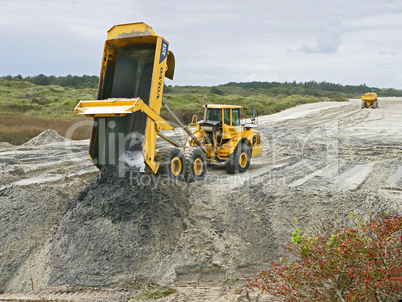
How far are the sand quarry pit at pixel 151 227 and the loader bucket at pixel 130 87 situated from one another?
62 cm

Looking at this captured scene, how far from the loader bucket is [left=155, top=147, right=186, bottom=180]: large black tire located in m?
0.37

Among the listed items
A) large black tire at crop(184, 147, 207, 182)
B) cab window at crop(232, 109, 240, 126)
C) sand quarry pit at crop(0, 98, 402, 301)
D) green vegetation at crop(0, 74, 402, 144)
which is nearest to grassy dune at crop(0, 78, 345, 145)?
green vegetation at crop(0, 74, 402, 144)

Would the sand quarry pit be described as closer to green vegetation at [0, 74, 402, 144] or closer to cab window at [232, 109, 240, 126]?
cab window at [232, 109, 240, 126]

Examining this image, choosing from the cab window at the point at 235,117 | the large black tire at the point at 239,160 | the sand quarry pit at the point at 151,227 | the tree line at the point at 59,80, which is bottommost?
the sand quarry pit at the point at 151,227

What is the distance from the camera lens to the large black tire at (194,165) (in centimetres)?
835

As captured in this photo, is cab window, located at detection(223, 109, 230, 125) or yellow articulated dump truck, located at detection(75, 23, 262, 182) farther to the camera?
cab window, located at detection(223, 109, 230, 125)

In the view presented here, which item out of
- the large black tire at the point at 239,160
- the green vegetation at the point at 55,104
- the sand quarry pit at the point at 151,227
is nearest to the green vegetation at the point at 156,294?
the sand quarry pit at the point at 151,227

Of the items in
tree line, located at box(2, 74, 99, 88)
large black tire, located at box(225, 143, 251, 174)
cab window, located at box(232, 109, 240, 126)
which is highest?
tree line, located at box(2, 74, 99, 88)

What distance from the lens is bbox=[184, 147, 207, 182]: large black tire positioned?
27.4 feet

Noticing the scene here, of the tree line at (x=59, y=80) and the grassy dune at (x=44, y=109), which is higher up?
the tree line at (x=59, y=80)

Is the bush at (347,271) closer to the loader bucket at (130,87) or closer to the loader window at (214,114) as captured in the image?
the loader bucket at (130,87)

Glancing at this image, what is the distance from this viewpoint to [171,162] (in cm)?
746

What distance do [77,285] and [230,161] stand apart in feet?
18.9

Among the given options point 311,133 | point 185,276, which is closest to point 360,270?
point 185,276
